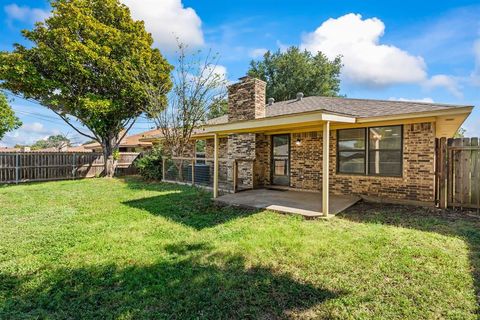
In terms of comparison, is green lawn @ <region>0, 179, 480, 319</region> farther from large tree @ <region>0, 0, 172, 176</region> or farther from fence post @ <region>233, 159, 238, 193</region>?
large tree @ <region>0, 0, 172, 176</region>

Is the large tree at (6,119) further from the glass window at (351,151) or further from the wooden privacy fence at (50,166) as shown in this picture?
the glass window at (351,151)

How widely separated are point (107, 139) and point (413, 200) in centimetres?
1539

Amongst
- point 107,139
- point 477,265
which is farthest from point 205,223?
point 107,139

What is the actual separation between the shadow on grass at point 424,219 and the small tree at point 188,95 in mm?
8380

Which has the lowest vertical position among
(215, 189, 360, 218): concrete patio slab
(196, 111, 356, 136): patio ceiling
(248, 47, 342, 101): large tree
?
(215, 189, 360, 218): concrete patio slab

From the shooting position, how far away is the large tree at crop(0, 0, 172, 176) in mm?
12180

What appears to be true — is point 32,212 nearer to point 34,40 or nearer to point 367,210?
point 367,210

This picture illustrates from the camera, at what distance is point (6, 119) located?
18203 millimetres

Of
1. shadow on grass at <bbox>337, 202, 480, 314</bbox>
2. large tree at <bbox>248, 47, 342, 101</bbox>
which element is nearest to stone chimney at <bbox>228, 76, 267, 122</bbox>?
shadow on grass at <bbox>337, 202, 480, 314</bbox>

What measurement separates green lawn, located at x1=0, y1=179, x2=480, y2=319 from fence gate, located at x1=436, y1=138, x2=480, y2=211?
0.86 metres

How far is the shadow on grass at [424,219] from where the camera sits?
4508 mm

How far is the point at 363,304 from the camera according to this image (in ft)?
8.87

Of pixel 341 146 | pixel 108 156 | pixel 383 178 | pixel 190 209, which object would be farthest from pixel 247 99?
pixel 108 156

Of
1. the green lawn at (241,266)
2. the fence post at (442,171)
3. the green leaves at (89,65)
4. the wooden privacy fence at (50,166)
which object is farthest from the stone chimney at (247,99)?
the wooden privacy fence at (50,166)
